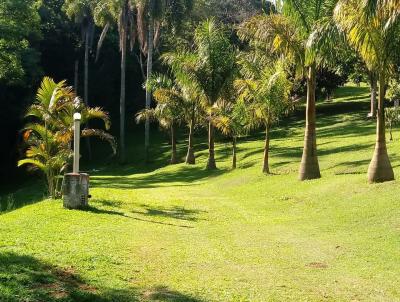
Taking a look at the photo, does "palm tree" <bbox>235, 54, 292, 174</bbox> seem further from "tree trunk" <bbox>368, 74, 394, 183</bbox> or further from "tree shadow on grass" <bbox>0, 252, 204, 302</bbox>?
"tree shadow on grass" <bbox>0, 252, 204, 302</bbox>

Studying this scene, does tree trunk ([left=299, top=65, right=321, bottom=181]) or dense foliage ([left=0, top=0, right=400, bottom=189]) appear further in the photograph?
tree trunk ([left=299, top=65, right=321, bottom=181])

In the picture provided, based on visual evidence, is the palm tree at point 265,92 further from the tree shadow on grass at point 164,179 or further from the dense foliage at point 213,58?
the tree shadow on grass at point 164,179

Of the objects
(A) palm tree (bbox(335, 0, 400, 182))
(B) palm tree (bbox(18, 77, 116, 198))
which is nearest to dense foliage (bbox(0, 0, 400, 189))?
(A) palm tree (bbox(335, 0, 400, 182))

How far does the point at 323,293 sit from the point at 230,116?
64.5ft

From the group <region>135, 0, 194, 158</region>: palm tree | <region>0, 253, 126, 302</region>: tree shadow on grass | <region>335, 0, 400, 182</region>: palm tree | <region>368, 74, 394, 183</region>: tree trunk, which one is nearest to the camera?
<region>0, 253, 126, 302</region>: tree shadow on grass

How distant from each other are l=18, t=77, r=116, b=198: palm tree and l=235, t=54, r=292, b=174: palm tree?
7.71 m

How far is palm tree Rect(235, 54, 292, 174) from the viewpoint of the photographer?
22203 mm

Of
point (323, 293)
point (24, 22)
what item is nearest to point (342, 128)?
point (24, 22)

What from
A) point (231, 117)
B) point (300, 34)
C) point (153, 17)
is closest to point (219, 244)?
point (300, 34)

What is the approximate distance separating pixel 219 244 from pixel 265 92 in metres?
12.6

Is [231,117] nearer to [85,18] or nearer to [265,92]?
[265,92]

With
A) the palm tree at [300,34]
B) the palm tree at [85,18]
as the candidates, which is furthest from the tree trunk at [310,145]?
the palm tree at [85,18]

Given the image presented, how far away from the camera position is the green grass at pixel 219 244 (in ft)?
23.1

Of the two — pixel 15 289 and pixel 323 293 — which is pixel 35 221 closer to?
pixel 15 289
